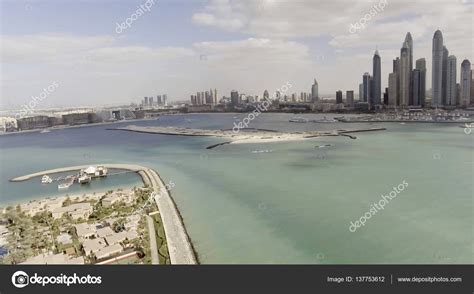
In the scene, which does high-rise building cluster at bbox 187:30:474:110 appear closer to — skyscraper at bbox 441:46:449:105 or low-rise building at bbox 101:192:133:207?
skyscraper at bbox 441:46:449:105

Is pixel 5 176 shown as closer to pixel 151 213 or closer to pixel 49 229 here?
pixel 49 229

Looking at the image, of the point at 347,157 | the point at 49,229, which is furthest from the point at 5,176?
the point at 347,157

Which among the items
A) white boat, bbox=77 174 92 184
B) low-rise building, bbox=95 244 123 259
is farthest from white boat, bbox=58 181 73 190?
low-rise building, bbox=95 244 123 259

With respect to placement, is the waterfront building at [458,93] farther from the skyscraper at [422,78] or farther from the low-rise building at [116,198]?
the low-rise building at [116,198]

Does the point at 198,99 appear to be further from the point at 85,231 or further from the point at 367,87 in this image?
the point at 85,231
